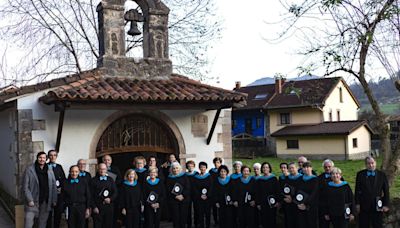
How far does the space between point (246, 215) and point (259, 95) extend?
2710 centimetres

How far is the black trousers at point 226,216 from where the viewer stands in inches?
317

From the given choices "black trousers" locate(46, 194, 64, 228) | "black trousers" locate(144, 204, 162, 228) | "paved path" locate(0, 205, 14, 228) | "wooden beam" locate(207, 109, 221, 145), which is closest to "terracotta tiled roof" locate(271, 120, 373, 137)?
"wooden beam" locate(207, 109, 221, 145)

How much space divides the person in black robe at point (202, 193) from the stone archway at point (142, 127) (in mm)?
1360

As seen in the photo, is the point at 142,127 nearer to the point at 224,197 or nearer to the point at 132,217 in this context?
the point at 132,217

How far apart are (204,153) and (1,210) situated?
15.5 feet

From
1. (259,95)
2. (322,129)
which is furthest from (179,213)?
(259,95)

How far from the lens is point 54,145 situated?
8367mm

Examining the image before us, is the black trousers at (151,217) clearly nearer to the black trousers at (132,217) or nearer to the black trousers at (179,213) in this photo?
the black trousers at (132,217)

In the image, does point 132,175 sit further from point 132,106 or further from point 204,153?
point 204,153

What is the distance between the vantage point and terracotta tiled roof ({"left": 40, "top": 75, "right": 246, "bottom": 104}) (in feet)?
25.0

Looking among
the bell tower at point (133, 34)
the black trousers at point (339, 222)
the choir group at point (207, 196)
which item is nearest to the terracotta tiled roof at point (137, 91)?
the bell tower at point (133, 34)

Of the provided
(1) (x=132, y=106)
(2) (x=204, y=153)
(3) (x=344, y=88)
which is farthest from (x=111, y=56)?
(3) (x=344, y=88)

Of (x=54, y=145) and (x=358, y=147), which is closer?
(x=54, y=145)

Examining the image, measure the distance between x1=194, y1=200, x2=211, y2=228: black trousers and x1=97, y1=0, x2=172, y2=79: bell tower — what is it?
2.99 metres
